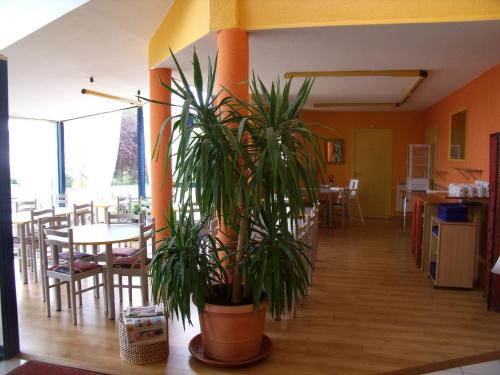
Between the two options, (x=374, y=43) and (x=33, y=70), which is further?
(x=33, y=70)

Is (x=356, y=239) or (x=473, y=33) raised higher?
(x=473, y=33)

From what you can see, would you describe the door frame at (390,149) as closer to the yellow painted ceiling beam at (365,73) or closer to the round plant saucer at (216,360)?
the yellow painted ceiling beam at (365,73)

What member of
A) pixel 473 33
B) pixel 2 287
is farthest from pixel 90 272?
pixel 473 33

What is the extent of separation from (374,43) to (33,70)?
4612mm

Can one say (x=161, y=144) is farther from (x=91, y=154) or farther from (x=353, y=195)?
(x=91, y=154)

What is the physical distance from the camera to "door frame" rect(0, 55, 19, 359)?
3.02 meters

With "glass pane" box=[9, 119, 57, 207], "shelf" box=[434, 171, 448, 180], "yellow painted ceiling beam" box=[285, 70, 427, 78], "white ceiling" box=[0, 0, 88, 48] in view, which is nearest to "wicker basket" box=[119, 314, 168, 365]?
"white ceiling" box=[0, 0, 88, 48]

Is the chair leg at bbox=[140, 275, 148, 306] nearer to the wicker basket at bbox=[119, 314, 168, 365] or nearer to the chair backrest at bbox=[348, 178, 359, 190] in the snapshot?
the wicker basket at bbox=[119, 314, 168, 365]

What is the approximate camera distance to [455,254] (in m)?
4.47

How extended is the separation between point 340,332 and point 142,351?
5.29ft

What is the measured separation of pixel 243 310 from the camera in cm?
286

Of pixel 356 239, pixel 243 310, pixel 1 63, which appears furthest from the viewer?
pixel 356 239

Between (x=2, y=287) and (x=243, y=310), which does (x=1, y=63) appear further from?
(x=243, y=310)

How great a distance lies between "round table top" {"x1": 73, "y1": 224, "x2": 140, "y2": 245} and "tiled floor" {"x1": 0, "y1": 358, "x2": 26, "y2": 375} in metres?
1.03
